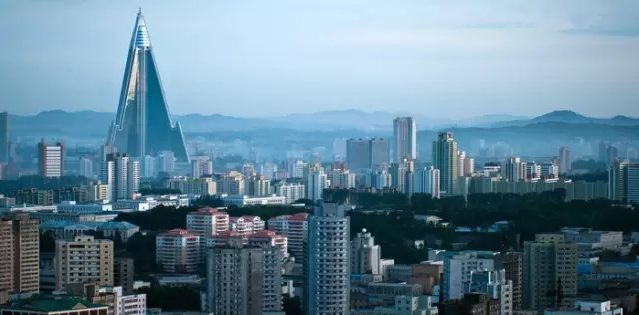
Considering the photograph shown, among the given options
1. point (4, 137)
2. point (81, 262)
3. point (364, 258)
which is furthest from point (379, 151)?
point (81, 262)

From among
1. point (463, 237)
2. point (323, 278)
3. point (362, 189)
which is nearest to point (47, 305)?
point (323, 278)

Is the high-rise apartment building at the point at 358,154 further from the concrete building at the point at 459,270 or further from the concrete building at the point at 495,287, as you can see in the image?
the concrete building at the point at 495,287

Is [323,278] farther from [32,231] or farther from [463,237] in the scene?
[463,237]

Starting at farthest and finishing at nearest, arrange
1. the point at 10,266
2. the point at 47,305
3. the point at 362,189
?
the point at 362,189 < the point at 10,266 < the point at 47,305

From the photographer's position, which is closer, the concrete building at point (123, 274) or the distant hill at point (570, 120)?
the concrete building at point (123, 274)

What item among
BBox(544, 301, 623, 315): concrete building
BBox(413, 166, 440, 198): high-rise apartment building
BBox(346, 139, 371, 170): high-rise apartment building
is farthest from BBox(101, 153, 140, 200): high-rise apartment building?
BBox(544, 301, 623, 315): concrete building

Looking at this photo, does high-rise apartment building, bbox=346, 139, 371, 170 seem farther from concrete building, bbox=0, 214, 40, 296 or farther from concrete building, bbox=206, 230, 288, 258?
concrete building, bbox=0, 214, 40, 296

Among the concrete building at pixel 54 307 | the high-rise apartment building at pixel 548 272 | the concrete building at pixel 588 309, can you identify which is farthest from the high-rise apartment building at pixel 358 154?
the concrete building at pixel 54 307
